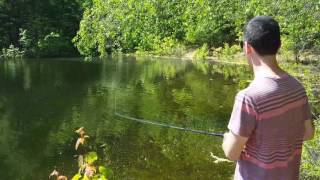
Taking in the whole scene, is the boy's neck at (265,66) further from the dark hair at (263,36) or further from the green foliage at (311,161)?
the green foliage at (311,161)

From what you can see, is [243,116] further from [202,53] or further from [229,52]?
[202,53]

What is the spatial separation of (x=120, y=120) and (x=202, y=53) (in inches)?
989

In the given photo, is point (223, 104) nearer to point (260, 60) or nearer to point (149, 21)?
point (149, 21)

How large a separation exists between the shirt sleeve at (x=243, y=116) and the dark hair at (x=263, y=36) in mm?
314

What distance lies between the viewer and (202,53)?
42.2 meters

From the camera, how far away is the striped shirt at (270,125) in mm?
2775

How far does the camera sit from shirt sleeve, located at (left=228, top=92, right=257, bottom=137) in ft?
9.04

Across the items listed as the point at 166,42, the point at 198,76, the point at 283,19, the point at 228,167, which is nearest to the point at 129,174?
the point at 228,167

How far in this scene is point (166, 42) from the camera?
1127cm

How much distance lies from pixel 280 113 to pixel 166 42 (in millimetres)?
8521

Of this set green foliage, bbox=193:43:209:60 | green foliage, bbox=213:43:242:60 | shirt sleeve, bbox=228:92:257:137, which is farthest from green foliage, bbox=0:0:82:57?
shirt sleeve, bbox=228:92:257:137

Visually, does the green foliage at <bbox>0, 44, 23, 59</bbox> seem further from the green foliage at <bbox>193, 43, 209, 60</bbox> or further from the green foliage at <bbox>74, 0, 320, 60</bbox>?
the green foliage at <bbox>74, 0, 320, 60</bbox>

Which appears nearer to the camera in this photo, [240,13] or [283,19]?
[283,19]

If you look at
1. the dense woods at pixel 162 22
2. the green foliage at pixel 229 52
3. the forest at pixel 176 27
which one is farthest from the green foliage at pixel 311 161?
the green foliage at pixel 229 52
